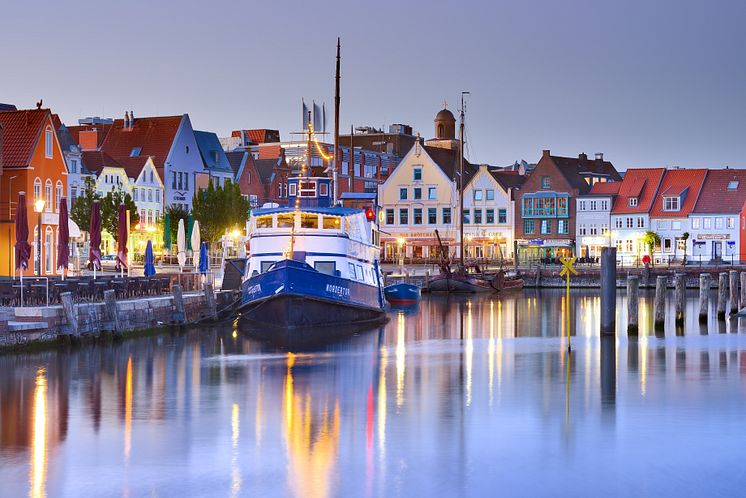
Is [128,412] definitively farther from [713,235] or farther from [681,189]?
[681,189]

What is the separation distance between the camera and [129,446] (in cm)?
2250

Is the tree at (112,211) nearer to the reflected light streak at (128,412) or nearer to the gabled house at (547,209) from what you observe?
the gabled house at (547,209)

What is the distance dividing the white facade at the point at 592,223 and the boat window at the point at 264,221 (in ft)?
228

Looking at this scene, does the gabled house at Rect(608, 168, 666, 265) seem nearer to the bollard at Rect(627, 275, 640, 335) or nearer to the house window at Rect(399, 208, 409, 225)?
the house window at Rect(399, 208, 409, 225)

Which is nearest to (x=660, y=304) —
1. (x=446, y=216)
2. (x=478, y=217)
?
(x=478, y=217)

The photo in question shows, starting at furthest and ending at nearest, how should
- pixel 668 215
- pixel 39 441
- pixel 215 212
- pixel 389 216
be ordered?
pixel 389 216 < pixel 668 215 < pixel 215 212 < pixel 39 441

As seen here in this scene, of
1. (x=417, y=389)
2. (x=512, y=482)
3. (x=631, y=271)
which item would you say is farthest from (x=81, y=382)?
(x=631, y=271)

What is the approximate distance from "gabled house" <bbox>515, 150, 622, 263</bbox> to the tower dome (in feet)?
69.4

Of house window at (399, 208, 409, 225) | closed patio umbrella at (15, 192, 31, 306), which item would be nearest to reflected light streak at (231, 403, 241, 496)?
closed patio umbrella at (15, 192, 31, 306)

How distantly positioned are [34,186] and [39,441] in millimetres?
38803

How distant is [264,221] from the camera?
156ft

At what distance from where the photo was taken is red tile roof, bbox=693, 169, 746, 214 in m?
109

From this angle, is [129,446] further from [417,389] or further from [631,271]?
[631,271]

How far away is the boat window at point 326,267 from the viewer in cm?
4684
